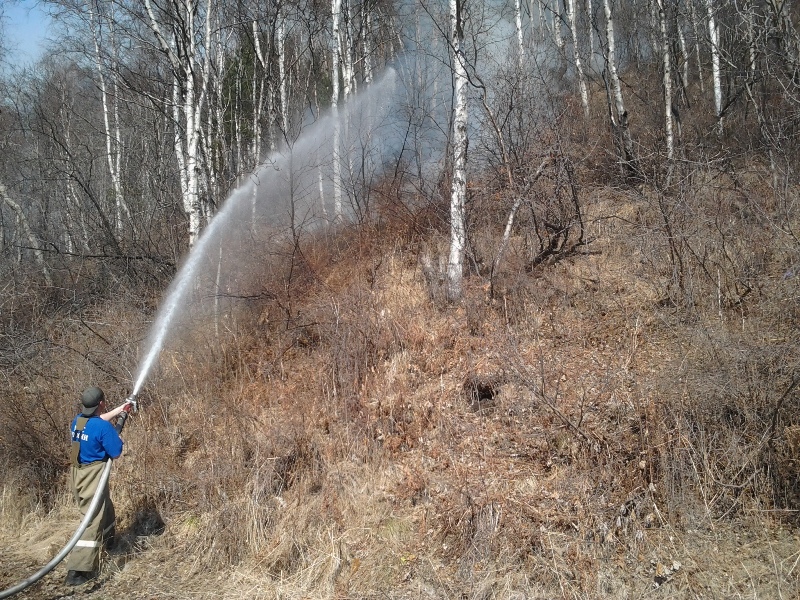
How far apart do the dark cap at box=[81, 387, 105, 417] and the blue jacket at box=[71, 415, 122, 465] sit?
69mm

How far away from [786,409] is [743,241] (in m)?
3.24

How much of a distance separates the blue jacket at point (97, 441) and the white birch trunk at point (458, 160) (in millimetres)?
4739

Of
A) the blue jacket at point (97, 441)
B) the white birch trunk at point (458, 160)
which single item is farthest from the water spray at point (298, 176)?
the blue jacket at point (97, 441)

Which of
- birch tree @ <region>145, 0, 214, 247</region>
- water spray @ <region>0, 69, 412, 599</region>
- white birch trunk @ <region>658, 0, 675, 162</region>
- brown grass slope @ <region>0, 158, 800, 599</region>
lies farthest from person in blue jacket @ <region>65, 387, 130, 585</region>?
white birch trunk @ <region>658, 0, 675, 162</region>

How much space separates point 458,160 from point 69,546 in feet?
20.9

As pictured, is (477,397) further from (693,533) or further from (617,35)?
(617,35)

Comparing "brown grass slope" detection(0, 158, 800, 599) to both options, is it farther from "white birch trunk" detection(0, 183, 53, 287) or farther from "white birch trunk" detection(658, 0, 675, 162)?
"white birch trunk" detection(0, 183, 53, 287)

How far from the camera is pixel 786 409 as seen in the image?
471 centimetres

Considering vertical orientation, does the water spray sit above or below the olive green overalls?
above

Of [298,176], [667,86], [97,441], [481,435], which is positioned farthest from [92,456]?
[667,86]

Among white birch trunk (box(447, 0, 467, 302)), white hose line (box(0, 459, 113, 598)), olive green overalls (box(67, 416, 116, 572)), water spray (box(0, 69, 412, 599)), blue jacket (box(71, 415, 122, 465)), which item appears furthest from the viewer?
water spray (box(0, 69, 412, 599))

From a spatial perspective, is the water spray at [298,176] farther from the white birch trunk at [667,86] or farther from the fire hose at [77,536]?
the white birch trunk at [667,86]

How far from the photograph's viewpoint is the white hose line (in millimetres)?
4590

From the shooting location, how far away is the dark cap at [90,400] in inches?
203
